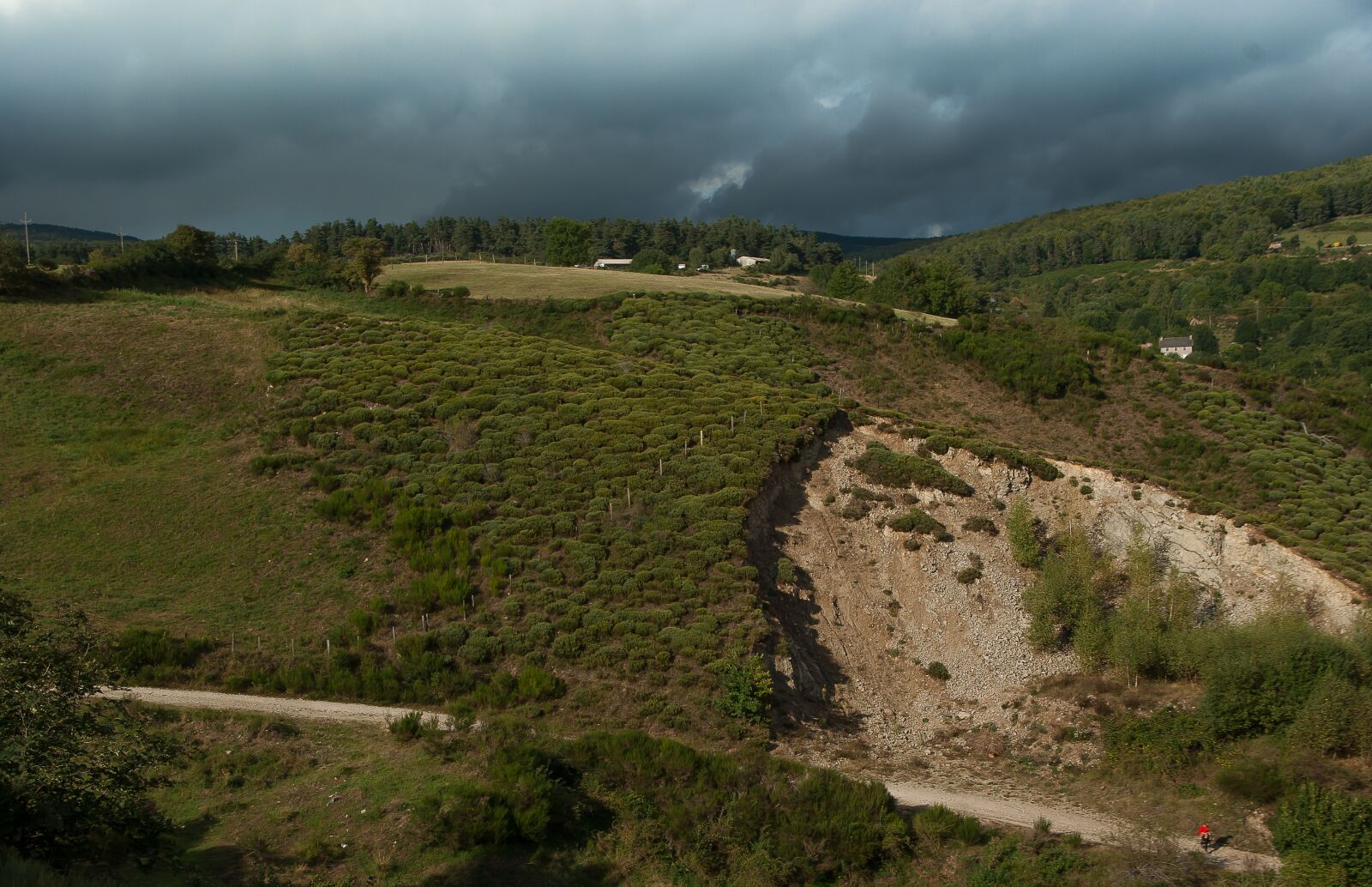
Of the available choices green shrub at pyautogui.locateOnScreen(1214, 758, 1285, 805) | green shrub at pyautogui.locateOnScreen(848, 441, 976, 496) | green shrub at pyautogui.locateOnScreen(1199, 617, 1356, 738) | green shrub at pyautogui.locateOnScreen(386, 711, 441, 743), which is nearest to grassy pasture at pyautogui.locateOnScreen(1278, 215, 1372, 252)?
green shrub at pyautogui.locateOnScreen(848, 441, 976, 496)

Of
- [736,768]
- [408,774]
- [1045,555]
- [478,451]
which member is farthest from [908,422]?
[408,774]

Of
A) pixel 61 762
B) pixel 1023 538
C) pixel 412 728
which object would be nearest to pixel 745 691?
pixel 412 728

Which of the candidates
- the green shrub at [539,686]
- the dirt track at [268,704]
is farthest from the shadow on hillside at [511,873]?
the green shrub at [539,686]

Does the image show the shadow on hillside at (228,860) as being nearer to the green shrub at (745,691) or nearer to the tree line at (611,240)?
the green shrub at (745,691)

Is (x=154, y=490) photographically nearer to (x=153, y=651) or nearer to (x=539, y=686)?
(x=153, y=651)

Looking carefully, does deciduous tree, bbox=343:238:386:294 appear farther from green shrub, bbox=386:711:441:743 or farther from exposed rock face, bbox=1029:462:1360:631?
green shrub, bbox=386:711:441:743

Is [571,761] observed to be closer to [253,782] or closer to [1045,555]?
[253,782]
